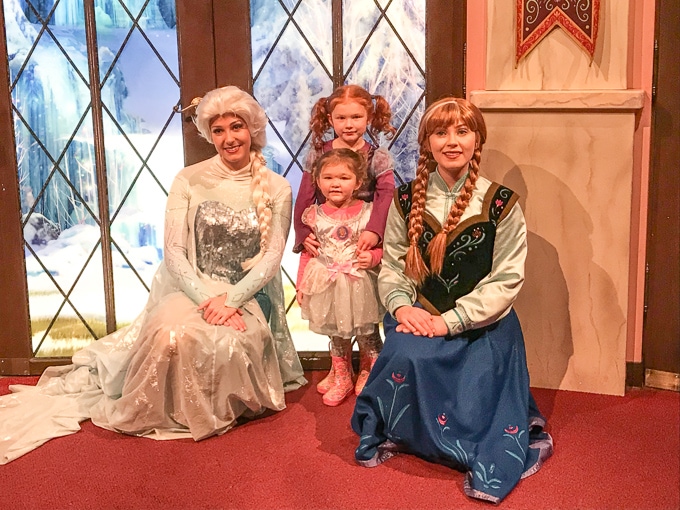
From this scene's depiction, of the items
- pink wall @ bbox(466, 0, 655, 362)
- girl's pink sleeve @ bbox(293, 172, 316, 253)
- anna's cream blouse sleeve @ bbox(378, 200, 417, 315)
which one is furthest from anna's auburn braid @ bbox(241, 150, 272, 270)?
pink wall @ bbox(466, 0, 655, 362)

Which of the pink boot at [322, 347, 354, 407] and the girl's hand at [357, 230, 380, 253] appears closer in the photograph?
the girl's hand at [357, 230, 380, 253]

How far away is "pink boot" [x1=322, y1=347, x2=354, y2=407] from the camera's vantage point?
2.94 meters

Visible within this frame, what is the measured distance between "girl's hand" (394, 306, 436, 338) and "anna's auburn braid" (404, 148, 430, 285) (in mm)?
143

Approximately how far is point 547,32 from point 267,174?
118 centimetres

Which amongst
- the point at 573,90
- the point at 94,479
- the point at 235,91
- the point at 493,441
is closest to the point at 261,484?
the point at 94,479

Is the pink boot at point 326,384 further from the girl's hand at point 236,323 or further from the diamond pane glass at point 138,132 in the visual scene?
the diamond pane glass at point 138,132

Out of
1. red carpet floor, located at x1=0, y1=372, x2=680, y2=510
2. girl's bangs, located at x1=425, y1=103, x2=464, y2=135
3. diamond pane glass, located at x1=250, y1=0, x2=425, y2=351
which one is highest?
diamond pane glass, located at x1=250, y1=0, x2=425, y2=351

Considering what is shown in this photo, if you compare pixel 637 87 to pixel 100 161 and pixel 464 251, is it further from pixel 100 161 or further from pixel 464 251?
pixel 100 161

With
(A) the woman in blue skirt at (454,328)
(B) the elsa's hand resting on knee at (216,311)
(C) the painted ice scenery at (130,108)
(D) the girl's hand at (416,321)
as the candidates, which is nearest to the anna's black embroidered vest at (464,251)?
(A) the woman in blue skirt at (454,328)

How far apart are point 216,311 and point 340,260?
500 millimetres

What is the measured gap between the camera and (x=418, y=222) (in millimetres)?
2518

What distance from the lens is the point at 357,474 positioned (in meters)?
2.36

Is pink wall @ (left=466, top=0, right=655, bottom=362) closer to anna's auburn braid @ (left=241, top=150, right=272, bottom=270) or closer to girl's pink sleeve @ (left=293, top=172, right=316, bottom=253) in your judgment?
girl's pink sleeve @ (left=293, top=172, right=316, bottom=253)

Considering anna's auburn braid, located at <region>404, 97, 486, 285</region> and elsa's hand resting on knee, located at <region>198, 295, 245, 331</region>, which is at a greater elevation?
anna's auburn braid, located at <region>404, 97, 486, 285</region>
